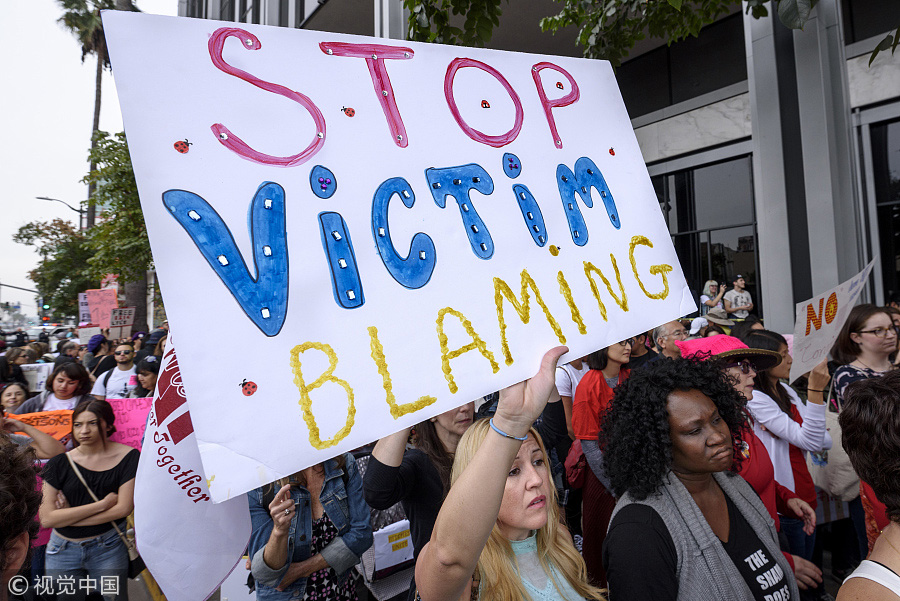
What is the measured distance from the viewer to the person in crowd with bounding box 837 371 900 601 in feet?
4.20

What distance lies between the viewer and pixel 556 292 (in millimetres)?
1462

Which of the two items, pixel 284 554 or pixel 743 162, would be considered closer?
pixel 284 554

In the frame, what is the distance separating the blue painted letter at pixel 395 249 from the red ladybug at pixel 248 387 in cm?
40

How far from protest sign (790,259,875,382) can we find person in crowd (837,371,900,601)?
4.42 feet

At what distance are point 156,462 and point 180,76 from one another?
939 mm

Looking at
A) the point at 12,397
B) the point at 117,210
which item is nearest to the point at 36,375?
the point at 117,210

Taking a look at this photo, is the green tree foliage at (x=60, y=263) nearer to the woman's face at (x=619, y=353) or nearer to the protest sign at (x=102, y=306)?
the protest sign at (x=102, y=306)

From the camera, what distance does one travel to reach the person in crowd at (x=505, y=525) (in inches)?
45.6

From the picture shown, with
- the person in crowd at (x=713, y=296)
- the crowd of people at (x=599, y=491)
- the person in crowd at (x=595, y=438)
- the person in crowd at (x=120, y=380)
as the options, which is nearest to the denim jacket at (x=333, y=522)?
the crowd of people at (x=599, y=491)

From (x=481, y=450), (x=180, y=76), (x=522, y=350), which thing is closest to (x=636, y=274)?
(x=522, y=350)

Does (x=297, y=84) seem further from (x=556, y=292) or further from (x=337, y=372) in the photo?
(x=556, y=292)

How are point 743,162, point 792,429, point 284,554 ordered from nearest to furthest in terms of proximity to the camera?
point 284,554 → point 792,429 → point 743,162

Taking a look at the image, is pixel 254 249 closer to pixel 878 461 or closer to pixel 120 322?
pixel 878 461

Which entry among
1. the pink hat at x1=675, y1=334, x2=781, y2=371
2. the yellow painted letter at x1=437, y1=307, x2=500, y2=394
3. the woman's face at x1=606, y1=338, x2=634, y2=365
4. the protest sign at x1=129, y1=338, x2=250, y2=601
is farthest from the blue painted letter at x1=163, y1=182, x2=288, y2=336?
the woman's face at x1=606, y1=338, x2=634, y2=365
